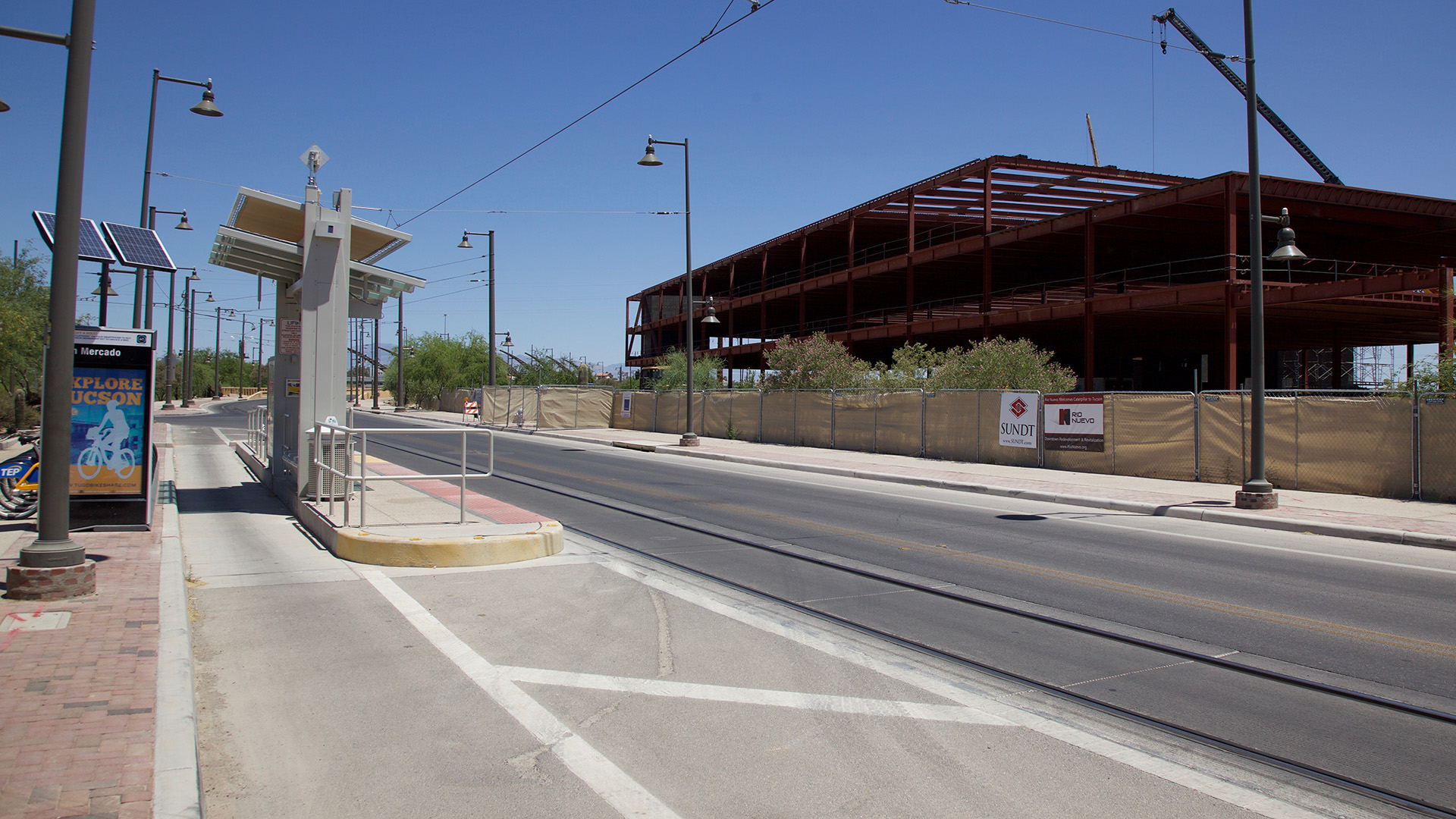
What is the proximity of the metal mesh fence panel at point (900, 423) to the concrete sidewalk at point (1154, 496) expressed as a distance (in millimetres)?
531

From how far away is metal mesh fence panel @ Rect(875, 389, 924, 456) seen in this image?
25078 millimetres

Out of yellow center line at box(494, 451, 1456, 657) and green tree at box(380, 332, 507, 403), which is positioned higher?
green tree at box(380, 332, 507, 403)

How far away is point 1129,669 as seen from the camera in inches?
238

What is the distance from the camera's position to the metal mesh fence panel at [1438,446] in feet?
47.8

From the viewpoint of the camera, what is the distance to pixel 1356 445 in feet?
51.8

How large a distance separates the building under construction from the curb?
26.5 meters

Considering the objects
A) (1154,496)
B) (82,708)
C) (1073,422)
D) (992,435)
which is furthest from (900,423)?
(82,708)

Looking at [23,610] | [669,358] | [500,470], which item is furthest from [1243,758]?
[669,358]

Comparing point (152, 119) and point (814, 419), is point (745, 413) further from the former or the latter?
point (152, 119)

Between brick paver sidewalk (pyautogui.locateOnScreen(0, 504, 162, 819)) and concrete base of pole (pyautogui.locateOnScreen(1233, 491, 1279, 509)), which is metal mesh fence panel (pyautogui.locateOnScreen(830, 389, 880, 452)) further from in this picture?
brick paver sidewalk (pyautogui.locateOnScreen(0, 504, 162, 819))

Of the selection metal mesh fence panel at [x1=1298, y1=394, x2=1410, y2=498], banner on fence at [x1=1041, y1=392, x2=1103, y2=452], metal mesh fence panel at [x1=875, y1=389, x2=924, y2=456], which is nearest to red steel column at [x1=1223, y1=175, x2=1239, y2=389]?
banner on fence at [x1=1041, y1=392, x2=1103, y2=452]

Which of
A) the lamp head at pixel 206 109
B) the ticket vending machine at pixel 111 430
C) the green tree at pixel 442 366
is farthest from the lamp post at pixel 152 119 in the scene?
the green tree at pixel 442 366

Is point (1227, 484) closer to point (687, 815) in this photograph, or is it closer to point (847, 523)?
point (847, 523)

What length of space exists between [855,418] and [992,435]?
18.5 ft
